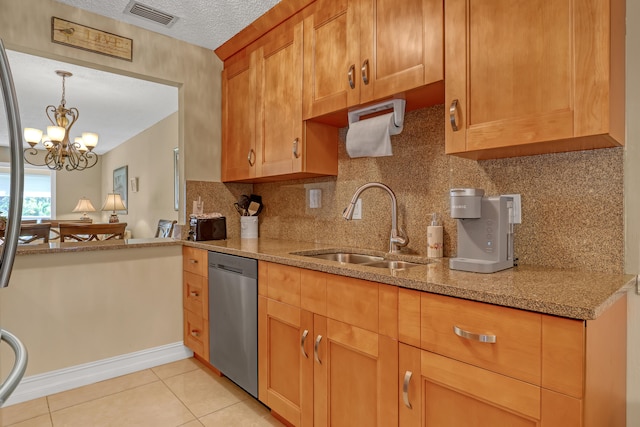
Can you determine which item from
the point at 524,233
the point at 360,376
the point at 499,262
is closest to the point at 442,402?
the point at 360,376

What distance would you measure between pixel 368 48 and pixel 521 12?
27.6 inches

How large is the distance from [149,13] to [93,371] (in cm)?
230

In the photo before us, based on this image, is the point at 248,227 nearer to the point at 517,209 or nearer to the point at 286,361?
the point at 286,361

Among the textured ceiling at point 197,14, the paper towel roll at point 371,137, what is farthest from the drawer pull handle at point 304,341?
the textured ceiling at point 197,14

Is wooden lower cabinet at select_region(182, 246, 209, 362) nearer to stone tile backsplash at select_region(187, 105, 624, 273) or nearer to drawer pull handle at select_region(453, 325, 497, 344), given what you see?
stone tile backsplash at select_region(187, 105, 624, 273)

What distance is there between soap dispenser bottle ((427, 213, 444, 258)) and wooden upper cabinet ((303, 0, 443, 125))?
62 cm

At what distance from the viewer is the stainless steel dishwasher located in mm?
1971

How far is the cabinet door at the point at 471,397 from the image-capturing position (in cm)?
97

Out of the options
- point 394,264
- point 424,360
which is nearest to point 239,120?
point 394,264

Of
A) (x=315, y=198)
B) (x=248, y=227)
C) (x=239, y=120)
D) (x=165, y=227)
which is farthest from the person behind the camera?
(x=165, y=227)

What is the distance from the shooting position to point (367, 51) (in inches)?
70.0

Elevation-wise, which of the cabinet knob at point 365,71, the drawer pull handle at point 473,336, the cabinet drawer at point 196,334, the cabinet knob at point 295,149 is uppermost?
the cabinet knob at point 365,71

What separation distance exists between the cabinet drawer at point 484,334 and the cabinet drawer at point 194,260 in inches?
65.0

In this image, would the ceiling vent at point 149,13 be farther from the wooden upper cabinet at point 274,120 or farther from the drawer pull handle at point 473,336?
the drawer pull handle at point 473,336
